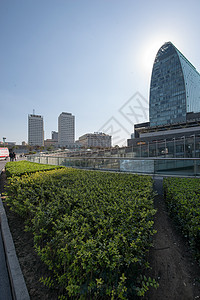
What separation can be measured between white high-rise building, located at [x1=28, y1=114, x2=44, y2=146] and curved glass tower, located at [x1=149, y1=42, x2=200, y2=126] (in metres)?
112

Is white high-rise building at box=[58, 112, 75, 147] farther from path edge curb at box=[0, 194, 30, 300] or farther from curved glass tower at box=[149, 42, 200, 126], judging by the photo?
path edge curb at box=[0, 194, 30, 300]

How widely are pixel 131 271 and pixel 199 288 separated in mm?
1181

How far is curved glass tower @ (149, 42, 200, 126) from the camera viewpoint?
74062 mm

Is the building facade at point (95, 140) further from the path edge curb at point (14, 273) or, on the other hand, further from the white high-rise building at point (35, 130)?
the path edge curb at point (14, 273)

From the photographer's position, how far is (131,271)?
173 cm

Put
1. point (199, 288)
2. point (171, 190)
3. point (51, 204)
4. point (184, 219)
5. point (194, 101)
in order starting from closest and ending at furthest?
point (199, 288)
point (184, 219)
point (51, 204)
point (171, 190)
point (194, 101)

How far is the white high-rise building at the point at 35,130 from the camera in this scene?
5822 inches

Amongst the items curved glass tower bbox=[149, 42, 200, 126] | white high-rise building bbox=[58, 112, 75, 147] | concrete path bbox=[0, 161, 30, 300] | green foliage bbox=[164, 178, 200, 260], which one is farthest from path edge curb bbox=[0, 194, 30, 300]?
white high-rise building bbox=[58, 112, 75, 147]

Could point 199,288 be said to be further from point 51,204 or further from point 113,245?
point 51,204

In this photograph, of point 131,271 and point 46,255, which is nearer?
point 131,271

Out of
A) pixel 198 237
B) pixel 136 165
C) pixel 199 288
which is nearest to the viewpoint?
pixel 199 288

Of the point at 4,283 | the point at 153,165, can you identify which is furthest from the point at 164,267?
the point at 153,165

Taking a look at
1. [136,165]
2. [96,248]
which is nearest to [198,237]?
[96,248]

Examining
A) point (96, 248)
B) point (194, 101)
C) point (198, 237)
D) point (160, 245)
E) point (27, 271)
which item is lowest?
point (27, 271)
